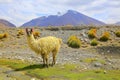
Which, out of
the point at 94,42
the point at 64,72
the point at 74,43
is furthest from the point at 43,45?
the point at 94,42

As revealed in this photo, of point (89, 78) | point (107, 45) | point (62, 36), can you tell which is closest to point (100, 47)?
point (107, 45)

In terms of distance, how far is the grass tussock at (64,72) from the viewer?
2669 centimetres

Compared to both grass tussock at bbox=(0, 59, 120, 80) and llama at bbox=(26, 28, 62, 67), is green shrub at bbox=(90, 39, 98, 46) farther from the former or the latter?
llama at bbox=(26, 28, 62, 67)

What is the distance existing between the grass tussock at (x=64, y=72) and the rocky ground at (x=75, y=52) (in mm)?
968

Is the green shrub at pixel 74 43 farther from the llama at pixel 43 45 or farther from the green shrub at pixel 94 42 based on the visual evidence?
the llama at pixel 43 45

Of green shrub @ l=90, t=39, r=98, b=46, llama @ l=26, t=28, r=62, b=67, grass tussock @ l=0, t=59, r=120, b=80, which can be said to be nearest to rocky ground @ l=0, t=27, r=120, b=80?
green shrub @ l=90, t=39, r=98, b=46

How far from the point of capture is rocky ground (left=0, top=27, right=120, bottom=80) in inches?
1257

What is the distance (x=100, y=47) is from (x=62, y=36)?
8920mm

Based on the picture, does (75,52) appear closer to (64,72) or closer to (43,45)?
(43,45)

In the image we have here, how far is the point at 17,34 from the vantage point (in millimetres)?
55000

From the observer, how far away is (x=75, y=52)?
4241 cm

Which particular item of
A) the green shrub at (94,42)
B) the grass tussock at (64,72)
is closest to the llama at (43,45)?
the grass tussock at (64,72)

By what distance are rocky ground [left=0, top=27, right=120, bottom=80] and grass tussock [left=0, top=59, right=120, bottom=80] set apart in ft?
3.18

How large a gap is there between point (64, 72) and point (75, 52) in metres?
14.4
